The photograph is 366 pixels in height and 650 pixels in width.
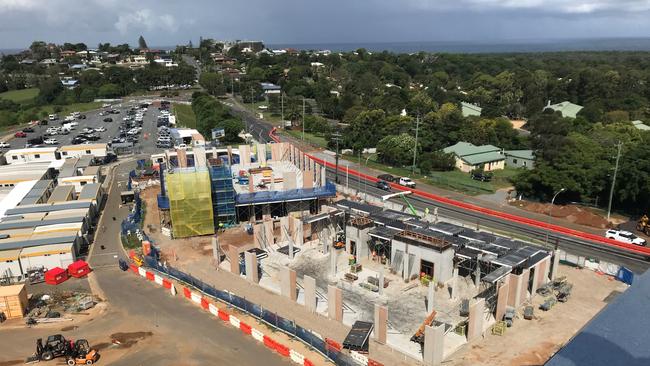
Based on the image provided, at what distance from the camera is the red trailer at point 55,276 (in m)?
39.0

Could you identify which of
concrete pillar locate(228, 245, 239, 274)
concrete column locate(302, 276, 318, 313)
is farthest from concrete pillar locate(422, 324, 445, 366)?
concrete pillar locate(228, 245, 239, 274)

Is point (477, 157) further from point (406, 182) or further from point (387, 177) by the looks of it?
point (387, 177)

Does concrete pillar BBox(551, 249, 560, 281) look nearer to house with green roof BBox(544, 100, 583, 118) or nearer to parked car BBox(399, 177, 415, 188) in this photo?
parked car BBox(399, 177, 415, 188)

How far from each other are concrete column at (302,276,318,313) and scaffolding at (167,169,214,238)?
18800 millimetres

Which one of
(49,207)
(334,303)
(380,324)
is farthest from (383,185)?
(49,207)

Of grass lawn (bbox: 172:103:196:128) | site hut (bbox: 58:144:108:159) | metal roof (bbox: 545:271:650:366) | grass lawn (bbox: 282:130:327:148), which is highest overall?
grass lawn (bbox: 172:103:196:128)

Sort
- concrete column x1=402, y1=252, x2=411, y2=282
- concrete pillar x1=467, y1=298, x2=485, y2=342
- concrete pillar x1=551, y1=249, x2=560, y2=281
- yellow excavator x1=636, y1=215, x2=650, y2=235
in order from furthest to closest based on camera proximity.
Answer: yellow excavator x1=636, y1=215, x2=650, y2=235
concrete column x1=402, y1=252, x2=411, y2=282
concrete pillar x1=551, y1=249, x2=560, y2=281
concrete pillar x1=467, y1=298, x2=485, y2=342

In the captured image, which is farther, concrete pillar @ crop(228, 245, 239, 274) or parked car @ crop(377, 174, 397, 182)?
parked car @ crop(377, 174, 397, 182)

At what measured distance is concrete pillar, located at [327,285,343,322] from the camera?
107ft

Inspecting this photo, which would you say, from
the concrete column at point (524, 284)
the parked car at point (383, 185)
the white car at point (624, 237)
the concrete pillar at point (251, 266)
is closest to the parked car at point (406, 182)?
the parked car at point (383, 185)

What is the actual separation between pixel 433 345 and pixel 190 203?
30.3m

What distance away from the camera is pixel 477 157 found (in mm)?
78250

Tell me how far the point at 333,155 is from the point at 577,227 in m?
46.7

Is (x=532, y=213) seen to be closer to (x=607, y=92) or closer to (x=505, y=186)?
(x=505, y=186)
